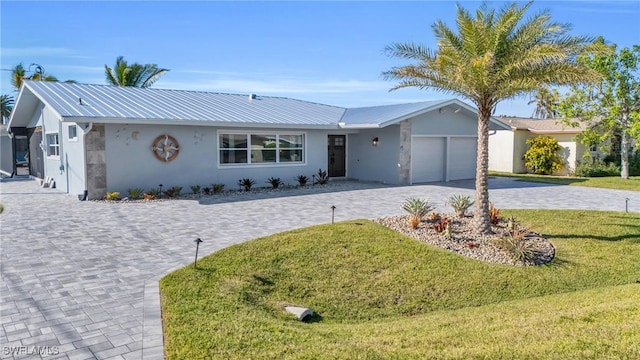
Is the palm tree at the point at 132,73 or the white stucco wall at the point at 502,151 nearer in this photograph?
the white stucco wall at the point at 502,151

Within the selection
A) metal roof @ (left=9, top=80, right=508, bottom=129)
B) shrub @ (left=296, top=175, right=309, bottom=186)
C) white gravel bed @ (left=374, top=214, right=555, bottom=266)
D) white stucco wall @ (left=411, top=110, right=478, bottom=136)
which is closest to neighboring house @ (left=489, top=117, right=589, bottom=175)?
white stucco wall @ (left=411, top=110, right=478, bottom=136)

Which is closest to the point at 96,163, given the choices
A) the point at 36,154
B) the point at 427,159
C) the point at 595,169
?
the point at 36,154

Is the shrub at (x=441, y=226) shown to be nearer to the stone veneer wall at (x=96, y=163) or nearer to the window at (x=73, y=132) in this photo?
the stone veneer wall at (x=96, y=163)

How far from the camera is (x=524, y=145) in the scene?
2741cm

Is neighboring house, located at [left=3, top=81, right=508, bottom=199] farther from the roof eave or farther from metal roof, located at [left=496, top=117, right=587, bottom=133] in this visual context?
metal roof, located at [left=496, top=117, right=587, bottom=133]

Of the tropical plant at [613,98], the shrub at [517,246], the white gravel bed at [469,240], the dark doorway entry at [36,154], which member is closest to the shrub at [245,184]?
the white gravel bed at [469,240]

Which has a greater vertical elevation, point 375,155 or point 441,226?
point 375,155

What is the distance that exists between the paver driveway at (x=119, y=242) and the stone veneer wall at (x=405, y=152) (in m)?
1.27

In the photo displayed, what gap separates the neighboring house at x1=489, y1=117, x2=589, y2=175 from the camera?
2548 centimetres

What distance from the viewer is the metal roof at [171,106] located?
1400 centimetres

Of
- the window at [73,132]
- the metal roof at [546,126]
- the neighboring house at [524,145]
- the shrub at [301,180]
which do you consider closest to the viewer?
the window at [73,132]

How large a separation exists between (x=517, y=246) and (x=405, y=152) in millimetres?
10686

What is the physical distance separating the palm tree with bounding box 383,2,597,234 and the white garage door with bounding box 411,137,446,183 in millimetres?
9492

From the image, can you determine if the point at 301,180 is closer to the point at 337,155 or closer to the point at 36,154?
the point at 337,155
